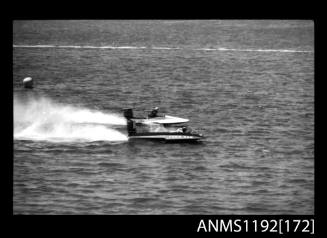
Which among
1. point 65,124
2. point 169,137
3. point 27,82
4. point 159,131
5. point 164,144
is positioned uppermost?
point 27,82

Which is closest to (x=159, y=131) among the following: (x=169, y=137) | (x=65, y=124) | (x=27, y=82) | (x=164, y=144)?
(x=169, y=137)

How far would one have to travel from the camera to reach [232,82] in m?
105

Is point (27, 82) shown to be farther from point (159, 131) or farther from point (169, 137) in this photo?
point (169, 137)

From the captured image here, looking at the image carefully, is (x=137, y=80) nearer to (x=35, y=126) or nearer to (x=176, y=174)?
(x=35, y=126)

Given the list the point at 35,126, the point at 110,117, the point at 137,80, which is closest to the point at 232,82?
the point at 137,80

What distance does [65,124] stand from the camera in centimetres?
6638

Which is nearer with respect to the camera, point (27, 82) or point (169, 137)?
point (169, 137)

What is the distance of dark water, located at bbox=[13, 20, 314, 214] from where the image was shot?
47.0 metres

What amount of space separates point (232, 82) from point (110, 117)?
36266 millimetres

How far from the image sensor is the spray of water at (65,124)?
6244cm

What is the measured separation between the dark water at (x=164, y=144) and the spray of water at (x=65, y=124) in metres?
0.10

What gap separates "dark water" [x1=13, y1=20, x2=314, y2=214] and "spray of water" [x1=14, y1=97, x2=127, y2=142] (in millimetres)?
103

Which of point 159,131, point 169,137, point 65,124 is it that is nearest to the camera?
point 169,137

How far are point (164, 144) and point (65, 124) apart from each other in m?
10.6
